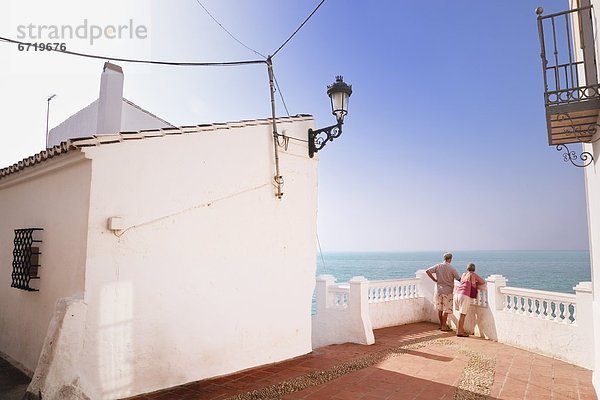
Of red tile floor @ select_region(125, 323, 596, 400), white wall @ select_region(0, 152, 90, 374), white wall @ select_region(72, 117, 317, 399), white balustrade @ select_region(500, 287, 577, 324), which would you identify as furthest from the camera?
white balustrade @ select_region(500, 287, 577, 324)

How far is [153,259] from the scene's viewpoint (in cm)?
528

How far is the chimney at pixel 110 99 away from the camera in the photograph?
26.5 ft

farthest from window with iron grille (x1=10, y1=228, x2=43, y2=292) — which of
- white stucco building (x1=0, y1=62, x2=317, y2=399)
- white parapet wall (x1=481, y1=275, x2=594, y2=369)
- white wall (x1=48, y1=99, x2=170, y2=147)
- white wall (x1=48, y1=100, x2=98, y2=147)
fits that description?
white parapet wall (x1=481, y1=275, x2=594, y2=369)

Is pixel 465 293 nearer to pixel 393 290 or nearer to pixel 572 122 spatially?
pixel 393 290

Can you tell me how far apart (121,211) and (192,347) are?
2339 millimetres

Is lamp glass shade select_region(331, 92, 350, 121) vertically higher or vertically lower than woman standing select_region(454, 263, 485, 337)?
higher

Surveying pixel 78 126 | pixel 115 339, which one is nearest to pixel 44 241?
pixel 115 339

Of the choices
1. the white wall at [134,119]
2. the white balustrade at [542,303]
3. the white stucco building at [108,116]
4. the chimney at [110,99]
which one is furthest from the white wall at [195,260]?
the white balustrade at [542,303]

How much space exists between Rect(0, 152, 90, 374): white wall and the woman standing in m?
8.13

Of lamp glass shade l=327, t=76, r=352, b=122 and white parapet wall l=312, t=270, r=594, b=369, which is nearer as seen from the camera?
white parapet wall l=312, t=270, r=594, b=369

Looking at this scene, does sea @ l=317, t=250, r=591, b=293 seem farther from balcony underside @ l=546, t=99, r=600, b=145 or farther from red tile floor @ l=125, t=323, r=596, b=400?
balcony underside @ l=546, t=99, r=600, b=145

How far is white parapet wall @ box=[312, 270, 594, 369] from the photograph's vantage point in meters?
6.75

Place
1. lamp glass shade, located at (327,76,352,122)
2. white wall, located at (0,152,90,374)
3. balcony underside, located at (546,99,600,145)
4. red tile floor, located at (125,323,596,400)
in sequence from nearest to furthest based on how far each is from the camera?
1. balcony underside, located at (546,99,600,145)
2. white wall, located at (0,152,90,374)
3. red tile floor, located at (125,323,596,400)
4. lamp glass shade, located at (327,76,352,122)

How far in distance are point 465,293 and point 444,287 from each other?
27.5 inches
